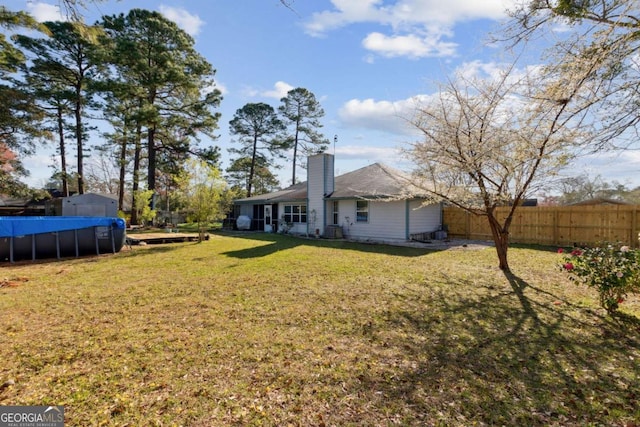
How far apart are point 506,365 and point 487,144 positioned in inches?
204

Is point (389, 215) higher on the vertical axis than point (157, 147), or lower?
lower

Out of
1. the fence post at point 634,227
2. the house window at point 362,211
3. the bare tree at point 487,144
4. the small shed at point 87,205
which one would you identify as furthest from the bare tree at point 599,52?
the small shed at point 87,205

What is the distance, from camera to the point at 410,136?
8.52 m

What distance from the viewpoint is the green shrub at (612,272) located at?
14.6 ft

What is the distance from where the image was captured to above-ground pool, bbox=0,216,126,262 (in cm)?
929

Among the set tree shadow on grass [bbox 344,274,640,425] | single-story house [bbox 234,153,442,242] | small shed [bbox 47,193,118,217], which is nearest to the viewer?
tree shadow on grass [bbox 344,274,640,425]

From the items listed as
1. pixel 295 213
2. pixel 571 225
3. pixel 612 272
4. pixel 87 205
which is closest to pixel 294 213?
pixel 295 213

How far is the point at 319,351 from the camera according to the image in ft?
Answer: 11.9

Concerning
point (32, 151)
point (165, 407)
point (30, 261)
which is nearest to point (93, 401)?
point (165, 407)

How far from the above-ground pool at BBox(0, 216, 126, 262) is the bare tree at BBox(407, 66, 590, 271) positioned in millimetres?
10687

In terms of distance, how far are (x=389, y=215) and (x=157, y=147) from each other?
18.0 meters

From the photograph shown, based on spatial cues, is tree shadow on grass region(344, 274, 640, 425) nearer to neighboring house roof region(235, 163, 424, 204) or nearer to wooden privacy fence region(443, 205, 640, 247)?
neighboring house roof region(235, 163, 424, 204)

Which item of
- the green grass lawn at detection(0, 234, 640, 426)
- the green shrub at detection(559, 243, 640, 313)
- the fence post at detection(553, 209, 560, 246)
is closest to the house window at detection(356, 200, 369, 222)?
the fence post at detection(553, 209, 560, 246)

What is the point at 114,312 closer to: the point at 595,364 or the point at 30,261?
the point at 595,364
